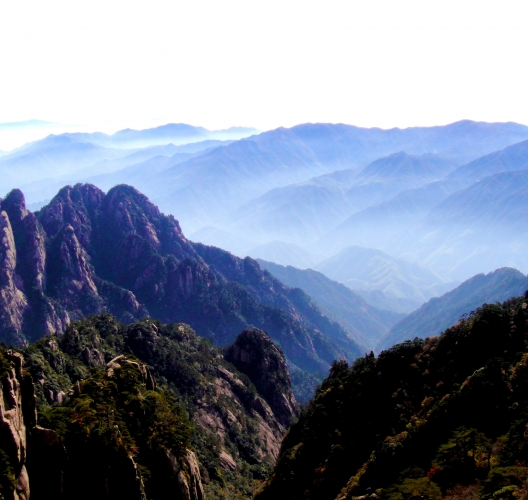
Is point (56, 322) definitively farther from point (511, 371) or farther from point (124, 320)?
point (511, 371)

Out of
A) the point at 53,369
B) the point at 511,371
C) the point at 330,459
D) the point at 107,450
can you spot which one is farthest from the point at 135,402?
the point at 53,369

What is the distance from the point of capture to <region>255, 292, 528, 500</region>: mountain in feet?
110

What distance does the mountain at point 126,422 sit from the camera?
3166 centimetres

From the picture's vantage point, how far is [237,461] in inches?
2876

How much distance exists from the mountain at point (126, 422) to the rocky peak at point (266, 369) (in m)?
0.91

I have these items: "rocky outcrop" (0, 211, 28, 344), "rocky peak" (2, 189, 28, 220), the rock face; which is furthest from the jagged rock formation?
"rocky peak" (2, 189, 28, 220)

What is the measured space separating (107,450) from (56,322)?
433ft

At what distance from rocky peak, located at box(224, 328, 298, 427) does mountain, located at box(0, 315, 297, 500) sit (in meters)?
0.91

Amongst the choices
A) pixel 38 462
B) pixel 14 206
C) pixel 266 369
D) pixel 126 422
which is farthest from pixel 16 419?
pixel 14 206

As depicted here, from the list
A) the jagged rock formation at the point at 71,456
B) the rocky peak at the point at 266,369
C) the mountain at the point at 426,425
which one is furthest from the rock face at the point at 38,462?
the rocky peak at the point at 266,369

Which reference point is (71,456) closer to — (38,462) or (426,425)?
(38,462)

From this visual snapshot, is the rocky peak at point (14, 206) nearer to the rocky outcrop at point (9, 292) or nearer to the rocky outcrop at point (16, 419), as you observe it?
the rocky outcrop at point (9, 292)

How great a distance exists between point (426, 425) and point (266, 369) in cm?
6390

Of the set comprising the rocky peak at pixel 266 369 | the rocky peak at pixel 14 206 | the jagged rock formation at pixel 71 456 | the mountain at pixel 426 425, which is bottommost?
the rocky peak at pixel 266 369
